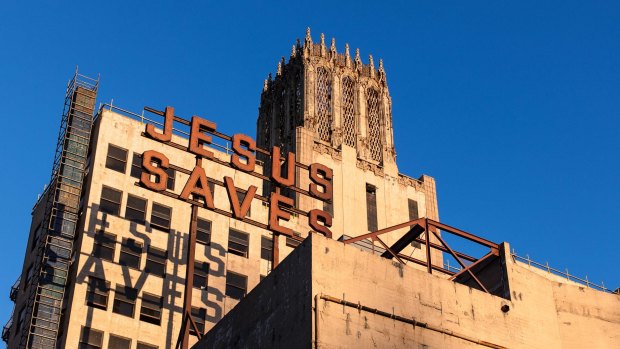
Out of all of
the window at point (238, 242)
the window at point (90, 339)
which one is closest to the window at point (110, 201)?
the window at point (238, 242)

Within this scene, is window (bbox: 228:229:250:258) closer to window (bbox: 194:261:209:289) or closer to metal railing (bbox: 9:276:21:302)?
window (bbox: 194:261:209:289)

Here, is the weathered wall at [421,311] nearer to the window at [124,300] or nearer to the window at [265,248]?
the window at [124,300]

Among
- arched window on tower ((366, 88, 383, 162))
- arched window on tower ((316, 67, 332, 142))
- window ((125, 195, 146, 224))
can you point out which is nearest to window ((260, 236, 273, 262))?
window ((125, 195, 146, 224))

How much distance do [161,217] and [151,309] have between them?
7.37 meters

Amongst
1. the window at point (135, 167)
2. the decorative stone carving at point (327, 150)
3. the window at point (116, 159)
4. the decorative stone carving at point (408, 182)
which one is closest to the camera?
the window at point (116, 159)

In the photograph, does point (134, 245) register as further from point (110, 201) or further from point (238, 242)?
point (238, 242)

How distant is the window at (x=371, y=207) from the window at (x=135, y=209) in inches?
950

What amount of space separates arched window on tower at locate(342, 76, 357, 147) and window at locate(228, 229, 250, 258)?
23472mm

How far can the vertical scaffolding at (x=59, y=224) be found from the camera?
6378 centimetres

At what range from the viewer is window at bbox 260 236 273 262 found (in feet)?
245

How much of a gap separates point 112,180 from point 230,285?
11051mm

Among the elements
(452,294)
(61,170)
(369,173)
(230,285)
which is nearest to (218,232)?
(230,285)

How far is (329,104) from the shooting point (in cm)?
9875

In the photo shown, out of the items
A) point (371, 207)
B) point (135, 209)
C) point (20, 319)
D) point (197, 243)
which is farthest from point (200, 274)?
point (371, 207)
